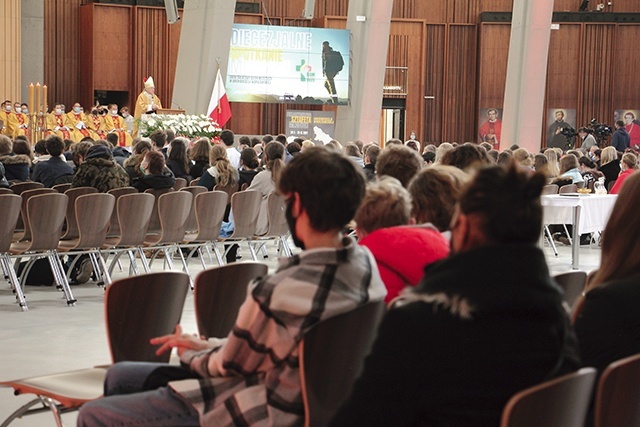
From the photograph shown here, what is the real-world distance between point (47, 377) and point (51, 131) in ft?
53.7

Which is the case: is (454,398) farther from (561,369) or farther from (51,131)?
(51,131)

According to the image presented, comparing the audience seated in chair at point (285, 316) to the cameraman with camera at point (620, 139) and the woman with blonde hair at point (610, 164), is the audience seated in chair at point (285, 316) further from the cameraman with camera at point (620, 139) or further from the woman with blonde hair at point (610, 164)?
the cameraman with camera at point (620, 139)

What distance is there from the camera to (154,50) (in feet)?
78.4

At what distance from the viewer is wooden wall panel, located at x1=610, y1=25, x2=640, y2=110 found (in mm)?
25422

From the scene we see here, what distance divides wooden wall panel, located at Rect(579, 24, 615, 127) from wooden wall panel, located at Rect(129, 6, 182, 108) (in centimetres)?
1037

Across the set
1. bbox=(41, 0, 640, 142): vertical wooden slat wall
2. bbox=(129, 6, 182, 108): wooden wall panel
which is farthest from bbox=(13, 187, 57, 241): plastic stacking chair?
bbox=(41, 0, 640, 142): vertical wooden slat wall

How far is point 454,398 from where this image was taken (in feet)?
7.23

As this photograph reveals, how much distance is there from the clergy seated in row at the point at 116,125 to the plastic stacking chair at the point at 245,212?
12.2m

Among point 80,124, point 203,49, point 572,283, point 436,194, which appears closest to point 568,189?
point 203,49

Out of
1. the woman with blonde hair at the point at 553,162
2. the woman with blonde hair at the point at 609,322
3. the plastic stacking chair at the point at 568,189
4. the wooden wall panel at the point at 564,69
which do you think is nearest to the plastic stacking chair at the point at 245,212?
the plastic stacking chair at the point at 568,189

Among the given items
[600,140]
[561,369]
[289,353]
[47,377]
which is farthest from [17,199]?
[600,140]

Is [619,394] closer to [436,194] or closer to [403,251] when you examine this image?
[403,251]

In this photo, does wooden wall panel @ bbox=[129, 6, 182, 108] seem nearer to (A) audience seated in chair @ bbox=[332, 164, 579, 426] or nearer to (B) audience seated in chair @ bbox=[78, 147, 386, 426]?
(B) audience seated in chair @ bbox=[78, 147, 386, 426]

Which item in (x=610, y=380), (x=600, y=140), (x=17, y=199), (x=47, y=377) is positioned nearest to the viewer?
(x=610, y=380)
